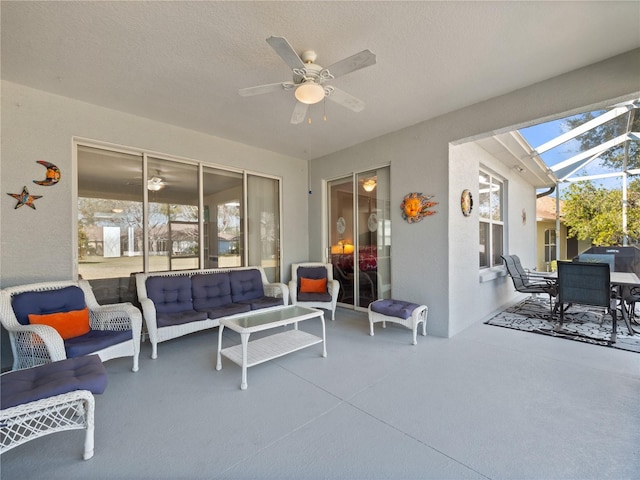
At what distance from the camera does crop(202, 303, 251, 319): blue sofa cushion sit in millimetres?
3489

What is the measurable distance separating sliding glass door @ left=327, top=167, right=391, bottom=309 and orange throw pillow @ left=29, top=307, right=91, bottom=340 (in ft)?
12.6

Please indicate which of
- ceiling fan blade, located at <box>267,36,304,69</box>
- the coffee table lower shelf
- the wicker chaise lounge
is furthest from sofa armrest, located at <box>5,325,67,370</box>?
ceiling fan blade, located at <box>267,36,304,69</box>

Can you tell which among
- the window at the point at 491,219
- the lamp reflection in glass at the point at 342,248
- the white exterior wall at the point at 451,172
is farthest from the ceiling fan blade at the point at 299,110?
the window at the point at 491,219

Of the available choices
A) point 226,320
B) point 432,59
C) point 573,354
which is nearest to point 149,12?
point 432,59

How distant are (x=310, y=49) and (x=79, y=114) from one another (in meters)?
2.94

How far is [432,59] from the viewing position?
2.57 meters

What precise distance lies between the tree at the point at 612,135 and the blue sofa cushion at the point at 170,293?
240 inches

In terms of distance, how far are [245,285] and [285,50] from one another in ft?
10.7

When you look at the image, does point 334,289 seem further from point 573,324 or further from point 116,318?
point 573,324

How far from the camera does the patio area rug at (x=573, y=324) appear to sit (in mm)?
3531

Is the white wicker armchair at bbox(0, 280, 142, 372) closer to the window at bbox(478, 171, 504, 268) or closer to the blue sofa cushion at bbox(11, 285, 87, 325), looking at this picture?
the blue sofa cushion at bbox(11, 285, 87, 325)

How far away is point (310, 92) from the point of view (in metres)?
2.29

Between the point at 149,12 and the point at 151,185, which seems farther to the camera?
the point at 151,185

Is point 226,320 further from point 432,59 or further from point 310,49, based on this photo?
point 432,59
